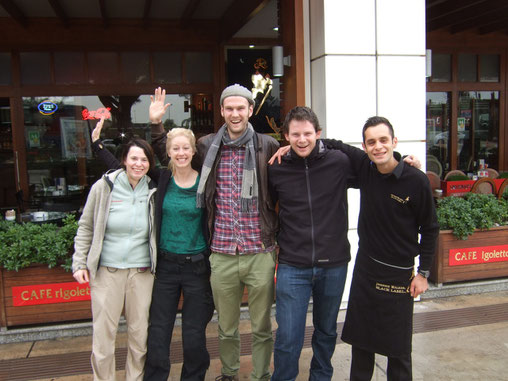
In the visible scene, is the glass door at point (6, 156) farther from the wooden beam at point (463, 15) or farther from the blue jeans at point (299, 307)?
the wooden beam at point (463, 15)

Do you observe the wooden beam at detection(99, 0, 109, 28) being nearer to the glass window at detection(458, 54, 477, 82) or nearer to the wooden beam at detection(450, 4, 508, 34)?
the wooden beam at detection(450, 4, 508, 34)

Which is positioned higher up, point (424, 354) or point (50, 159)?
point (50, 159)

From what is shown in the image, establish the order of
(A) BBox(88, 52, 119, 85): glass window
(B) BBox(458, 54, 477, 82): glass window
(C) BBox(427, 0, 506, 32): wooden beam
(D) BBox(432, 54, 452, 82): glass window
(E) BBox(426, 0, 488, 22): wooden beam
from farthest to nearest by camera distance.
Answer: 1. (B) BBox(458, 54, 477, 82): glass window
2. (D) BBox(432, 54, 452, 82): glass window
3. (A) BBox(88, 52, 119, 85): glass window
4. (C) BBox(427, 0, 506, 32): wooden beam
5. (E) BBox(426, 0, 488, 22): wooden beam

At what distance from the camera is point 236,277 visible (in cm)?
304

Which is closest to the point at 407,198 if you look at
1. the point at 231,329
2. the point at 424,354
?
the point at 231,329

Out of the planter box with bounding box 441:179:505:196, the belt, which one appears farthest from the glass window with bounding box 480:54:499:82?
the belt

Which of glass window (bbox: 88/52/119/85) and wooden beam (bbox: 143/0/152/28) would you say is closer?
wooden beam (bbox: 143/0/152/28)

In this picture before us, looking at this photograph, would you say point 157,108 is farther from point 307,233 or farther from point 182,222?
point 307,233

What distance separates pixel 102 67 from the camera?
27.8ft

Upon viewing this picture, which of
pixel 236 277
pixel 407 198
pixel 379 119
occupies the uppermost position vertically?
pixel 379 119

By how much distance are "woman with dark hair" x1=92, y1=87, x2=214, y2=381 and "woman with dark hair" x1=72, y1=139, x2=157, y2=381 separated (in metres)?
0.08

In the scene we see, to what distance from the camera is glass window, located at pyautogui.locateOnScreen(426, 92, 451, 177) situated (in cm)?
986

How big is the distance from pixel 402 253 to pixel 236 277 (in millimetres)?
1038

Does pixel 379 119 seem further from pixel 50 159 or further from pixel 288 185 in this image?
pixel 50 159
